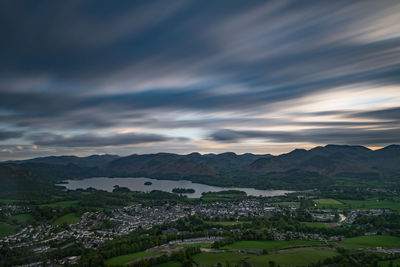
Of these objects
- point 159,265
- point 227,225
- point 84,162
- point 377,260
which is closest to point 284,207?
point 227,225

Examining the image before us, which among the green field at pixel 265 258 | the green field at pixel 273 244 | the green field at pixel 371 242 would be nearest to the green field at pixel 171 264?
the green field at pixel 265 258

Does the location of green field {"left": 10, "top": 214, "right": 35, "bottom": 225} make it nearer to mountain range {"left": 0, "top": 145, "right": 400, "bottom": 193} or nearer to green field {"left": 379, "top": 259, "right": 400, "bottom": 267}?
mountain range {"left": 0, "top": 145, "right": 400, "bottom": 193}

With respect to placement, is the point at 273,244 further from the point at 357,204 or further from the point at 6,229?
the point at 357,204

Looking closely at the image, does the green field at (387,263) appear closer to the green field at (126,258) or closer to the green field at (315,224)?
the green field at (315,224)

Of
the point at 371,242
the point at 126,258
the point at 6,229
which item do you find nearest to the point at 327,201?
the point at 371,242

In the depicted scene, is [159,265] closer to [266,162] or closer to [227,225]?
[227,225]
